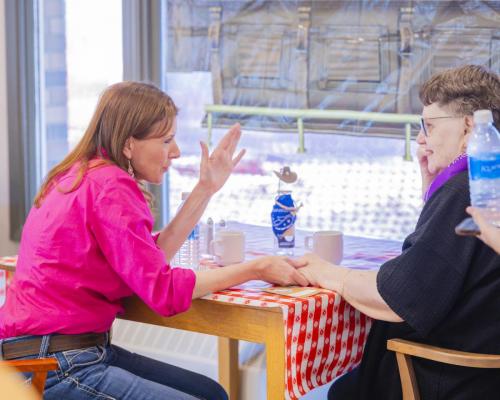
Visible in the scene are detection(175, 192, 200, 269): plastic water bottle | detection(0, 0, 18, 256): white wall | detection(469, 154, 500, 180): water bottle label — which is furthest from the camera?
detection(0, 0, 18, 256): white wall

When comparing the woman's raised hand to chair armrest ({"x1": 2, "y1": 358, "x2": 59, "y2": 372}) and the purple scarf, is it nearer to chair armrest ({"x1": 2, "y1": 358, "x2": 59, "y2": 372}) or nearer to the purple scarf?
the purple scarf

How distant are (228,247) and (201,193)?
0.58ft

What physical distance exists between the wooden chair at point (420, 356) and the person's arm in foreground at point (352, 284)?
0.23 feet

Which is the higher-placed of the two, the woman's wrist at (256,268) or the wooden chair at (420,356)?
the woman's wrist at (256,268)

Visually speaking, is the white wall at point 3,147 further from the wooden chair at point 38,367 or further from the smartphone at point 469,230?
the smartphone at point 469,230

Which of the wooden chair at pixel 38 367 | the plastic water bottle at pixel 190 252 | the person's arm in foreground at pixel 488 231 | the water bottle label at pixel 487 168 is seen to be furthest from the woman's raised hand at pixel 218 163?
the person's arm in foreground at pixel 488 231

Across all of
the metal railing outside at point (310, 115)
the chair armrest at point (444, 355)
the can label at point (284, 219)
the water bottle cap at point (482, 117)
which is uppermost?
the water bottle cap at point (482, 117)

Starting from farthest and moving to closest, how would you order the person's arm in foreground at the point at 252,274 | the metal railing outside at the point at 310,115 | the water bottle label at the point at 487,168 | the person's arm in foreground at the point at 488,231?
the metal railing outside at the point at 310,115
the person's arm in foreground at the point at 252,274
the water bottle label at the point at 487,168
the person's arm in foreground at the point at 488,231

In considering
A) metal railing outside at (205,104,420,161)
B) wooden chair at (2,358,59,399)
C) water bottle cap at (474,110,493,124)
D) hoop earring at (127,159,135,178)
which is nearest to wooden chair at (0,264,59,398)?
wooden chair at (2,358,59,399)

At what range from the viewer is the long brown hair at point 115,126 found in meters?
2.18

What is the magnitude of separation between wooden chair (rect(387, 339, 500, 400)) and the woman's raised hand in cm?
71

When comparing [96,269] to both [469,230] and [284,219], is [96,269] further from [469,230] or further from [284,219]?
[469,230]

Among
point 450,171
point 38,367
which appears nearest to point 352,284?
point 450,171

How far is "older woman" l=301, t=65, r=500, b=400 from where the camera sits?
1993 millimetres
